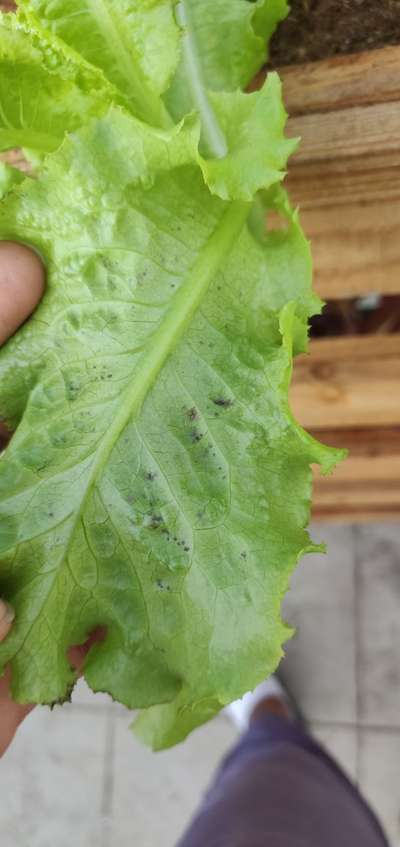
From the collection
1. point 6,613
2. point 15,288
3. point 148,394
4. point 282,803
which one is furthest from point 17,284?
point 282,803

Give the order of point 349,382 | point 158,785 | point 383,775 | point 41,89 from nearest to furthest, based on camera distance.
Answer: point 41,89, point 349,382, point 383,775, point 158,785

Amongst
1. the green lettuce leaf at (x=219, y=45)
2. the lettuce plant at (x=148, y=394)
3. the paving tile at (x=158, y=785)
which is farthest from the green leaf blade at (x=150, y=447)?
the paving tile at (x=158, y=785)

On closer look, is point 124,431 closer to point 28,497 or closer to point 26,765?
point 28,497

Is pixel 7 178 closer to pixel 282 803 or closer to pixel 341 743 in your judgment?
pixel 282 803

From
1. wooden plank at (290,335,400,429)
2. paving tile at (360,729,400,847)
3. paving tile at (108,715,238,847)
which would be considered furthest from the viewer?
paving tile at (108,715,238,847)

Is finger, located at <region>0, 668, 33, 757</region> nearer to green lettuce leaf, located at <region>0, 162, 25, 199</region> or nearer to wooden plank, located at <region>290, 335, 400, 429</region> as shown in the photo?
green lettuce leaf, located at <region>0, 162, 25, 199</region>

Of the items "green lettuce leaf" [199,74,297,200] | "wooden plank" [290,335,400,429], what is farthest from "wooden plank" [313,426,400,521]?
"green lettuce leaf" [199,74,297,200]
